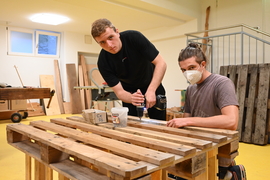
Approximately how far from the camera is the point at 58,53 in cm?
777

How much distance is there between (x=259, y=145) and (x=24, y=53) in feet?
21.4

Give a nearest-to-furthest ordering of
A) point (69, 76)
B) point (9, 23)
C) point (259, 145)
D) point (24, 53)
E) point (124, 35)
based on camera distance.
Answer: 1. point (124, 35)
2. point (259, 145)
3. point (9, 23)
4. point (24, 53)
5. point (69, 76)

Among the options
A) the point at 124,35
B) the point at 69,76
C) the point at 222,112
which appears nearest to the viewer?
the point at 222,112

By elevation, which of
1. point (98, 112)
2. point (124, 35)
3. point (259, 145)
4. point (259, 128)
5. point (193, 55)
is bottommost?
point (259, 145)

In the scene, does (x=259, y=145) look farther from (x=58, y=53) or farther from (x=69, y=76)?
(x=58, y=53)

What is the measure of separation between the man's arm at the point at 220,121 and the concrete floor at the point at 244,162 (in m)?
1.26

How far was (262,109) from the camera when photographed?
142 inches

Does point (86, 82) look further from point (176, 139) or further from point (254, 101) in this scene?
point (176, 139)

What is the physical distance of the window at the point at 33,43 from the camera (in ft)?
22.7

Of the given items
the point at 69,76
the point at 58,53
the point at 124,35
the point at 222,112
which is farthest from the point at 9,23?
the point at 222,112

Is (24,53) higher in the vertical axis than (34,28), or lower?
lower


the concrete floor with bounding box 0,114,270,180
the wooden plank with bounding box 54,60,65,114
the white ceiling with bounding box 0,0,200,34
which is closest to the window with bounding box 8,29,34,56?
the white ceiling with bounding box 0,0,200,34

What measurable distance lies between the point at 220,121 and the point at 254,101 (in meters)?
2.70

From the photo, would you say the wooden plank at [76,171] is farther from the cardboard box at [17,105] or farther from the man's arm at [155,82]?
the cardboard box at [17,105]
